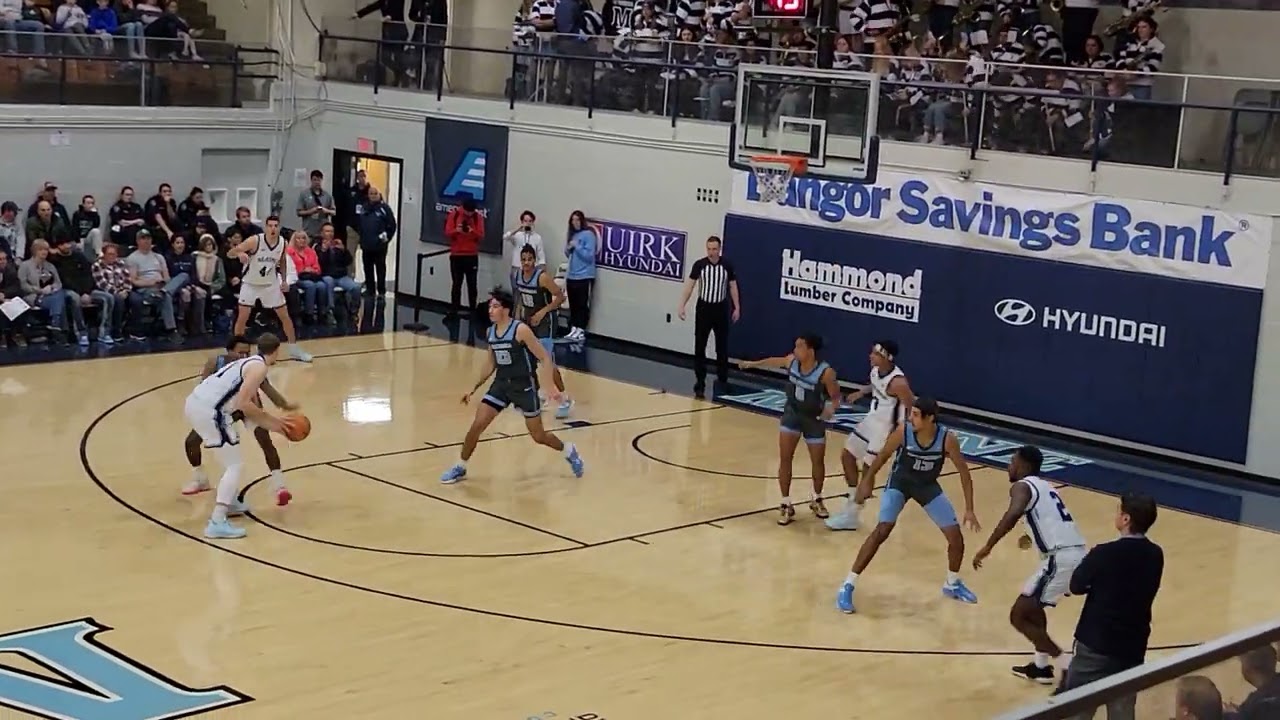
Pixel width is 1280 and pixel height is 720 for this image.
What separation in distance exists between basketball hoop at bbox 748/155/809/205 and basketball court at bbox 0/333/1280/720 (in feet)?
9.21

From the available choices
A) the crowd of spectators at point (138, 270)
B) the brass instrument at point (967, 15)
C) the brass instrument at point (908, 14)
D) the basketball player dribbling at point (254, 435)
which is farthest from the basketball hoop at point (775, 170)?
the basketball player dribbling at point (254, 435)

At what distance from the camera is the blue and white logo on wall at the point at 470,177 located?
1008 inches

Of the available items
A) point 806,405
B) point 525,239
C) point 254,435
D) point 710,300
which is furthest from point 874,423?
point 525,239

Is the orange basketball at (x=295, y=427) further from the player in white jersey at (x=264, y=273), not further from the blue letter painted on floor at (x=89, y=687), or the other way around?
the player in white jersey at (x=264, y=273)

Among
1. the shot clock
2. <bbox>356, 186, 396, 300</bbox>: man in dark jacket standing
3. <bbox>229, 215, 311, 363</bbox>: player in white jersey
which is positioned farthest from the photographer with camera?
the shot clock

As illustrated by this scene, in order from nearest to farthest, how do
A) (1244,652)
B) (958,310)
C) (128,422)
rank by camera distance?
1. (1244,652)
2. (128,422)
3. (958,310)

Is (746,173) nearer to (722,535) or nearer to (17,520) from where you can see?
(722,535)

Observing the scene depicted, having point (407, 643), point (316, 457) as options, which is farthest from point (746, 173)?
point (407, 643)

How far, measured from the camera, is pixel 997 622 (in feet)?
41.2

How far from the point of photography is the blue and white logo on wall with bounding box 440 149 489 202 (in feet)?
84.0

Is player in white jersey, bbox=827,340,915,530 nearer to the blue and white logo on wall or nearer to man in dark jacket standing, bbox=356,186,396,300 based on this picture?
the blue and white logo on wall

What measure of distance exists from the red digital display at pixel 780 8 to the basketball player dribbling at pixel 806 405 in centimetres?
355

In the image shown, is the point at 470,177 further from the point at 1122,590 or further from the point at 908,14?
the point at 1122,590

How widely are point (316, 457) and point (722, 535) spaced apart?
4.28 meters
